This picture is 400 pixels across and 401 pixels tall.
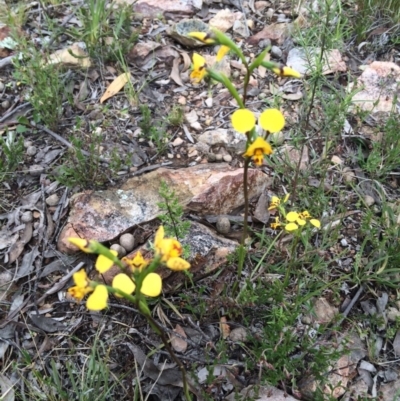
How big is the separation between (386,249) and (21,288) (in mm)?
1985

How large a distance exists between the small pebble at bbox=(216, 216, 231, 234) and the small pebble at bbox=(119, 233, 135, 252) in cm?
49

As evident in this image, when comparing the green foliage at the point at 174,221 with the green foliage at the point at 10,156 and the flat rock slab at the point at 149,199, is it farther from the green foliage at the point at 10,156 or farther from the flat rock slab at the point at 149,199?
the green foliage at the point at 10,156

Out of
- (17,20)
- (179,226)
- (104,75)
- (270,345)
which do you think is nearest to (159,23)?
(104,75)

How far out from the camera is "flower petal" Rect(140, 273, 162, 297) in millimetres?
1439

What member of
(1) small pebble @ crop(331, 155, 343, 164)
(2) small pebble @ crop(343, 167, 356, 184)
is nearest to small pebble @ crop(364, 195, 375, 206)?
(2) small pebble @ crop(343, 167, 356, 184)

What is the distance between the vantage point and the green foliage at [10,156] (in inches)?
111

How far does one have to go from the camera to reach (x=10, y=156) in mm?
2828

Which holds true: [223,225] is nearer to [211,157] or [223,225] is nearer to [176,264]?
[211,157]

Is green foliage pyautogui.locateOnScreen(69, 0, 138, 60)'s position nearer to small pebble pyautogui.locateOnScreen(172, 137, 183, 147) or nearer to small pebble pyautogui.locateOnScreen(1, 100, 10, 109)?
small pebble pyautogui.locateOnScreen(1, 100, 10, 109)

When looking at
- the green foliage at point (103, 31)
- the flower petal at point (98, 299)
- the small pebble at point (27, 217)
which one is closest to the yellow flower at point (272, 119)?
the flower petal at point (98, 299)

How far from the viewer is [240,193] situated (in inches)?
110

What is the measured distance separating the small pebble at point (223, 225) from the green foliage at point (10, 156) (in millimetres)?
1288

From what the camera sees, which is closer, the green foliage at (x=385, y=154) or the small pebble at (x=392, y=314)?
the small pebble at (x=392, y=314)

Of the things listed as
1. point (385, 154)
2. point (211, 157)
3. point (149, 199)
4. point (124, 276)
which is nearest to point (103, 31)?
point (211, 157)
